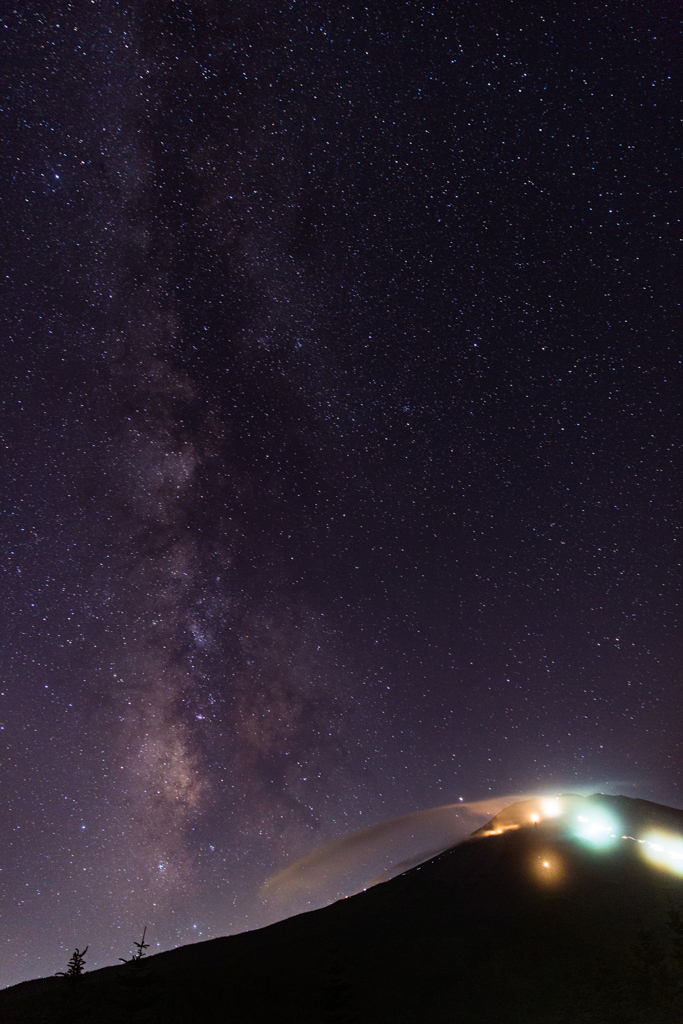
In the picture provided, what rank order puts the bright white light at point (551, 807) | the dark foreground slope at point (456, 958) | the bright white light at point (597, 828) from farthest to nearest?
the bright white light at point (551, 807), the bright white light at point (597, 828), the dark foreground slope at point (456, 958)

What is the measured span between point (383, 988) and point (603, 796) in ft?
247

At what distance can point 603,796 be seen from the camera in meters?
101

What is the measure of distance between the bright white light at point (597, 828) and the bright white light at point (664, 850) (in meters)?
4.54

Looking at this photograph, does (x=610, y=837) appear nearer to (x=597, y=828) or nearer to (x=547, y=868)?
(x=597, y=828)

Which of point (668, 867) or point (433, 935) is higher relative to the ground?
point (668, 867)

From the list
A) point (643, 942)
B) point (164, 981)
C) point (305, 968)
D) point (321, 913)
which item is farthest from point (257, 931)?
point (643, 942)

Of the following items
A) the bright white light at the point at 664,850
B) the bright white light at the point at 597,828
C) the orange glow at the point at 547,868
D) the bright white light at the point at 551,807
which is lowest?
the orange glow at the point at 547,868

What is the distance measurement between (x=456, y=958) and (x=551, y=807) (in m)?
62.5

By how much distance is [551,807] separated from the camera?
102 metres

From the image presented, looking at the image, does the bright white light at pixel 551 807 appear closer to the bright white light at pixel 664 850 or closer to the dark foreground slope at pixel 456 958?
the dark foreground slope at pixel 456 958

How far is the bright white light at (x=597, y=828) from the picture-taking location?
7559 cm

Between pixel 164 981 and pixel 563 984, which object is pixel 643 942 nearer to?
pixel 563 984

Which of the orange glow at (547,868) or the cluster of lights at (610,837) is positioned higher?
the cluster of lights at (610,837)

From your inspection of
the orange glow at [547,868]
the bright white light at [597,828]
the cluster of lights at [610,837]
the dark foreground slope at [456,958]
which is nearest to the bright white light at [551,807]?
the cluster of lights at [610,837]
